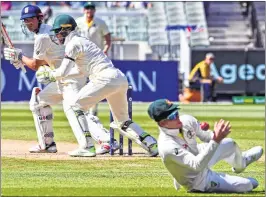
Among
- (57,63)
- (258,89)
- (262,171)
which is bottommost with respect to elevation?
(258,89)

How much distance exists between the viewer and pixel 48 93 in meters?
13.3

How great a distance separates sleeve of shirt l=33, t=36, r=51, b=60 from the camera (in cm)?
1295

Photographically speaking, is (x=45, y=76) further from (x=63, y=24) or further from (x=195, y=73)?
(x=195, y=73)

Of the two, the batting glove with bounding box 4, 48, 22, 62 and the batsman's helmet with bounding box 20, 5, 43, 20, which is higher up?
the batsman's helmet with bounding box 20, 5, 43, 20

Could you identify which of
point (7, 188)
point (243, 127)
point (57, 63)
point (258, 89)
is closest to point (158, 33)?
point (258, 89)

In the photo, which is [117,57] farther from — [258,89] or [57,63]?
[57,63]

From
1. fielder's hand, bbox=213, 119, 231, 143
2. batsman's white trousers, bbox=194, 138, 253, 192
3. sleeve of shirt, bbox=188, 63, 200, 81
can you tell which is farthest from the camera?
sleeve of shirt, bbox=188, 63, 200, 81

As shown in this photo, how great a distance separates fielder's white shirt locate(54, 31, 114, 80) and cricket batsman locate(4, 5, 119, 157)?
347 mm

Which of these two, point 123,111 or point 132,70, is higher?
point 123,111

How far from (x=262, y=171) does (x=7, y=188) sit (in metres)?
3.32

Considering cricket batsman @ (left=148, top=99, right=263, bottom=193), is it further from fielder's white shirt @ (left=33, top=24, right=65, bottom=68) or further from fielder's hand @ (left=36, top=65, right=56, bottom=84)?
fielder's white shirt @ (left=33, top=24, right=65, bottom=68)

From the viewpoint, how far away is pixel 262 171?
11.4 metres

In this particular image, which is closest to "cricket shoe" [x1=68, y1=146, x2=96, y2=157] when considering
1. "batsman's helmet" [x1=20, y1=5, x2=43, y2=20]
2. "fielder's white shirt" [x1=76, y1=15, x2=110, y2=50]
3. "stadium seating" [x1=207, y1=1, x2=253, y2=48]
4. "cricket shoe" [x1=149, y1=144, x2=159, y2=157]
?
"cricket shoe" [x1=149, y1=144, x2=159, y2=157]

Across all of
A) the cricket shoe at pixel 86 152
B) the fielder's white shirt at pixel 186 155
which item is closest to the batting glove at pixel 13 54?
the cricket shoe at pixel 86 152
